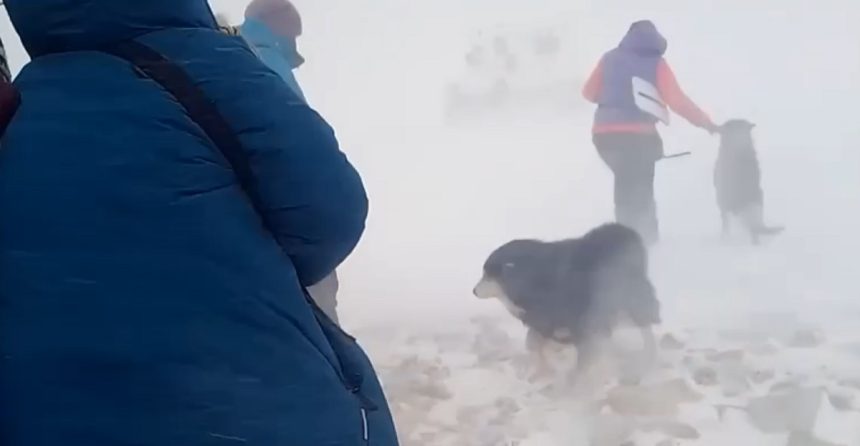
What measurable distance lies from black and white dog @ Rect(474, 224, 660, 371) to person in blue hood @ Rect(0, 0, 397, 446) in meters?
1.48

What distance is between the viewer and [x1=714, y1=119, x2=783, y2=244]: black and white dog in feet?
10.1

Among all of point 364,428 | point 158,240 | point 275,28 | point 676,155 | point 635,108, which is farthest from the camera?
point 676,155

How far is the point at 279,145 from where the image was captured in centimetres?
72

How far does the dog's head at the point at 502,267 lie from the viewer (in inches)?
88.6

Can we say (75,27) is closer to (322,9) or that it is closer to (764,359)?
(764,359)

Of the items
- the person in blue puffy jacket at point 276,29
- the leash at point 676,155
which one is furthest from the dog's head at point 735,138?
the person in blue puffy jacket at point 276,29

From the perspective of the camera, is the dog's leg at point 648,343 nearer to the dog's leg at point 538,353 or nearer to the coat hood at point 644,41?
the dog's leg at point 538,353

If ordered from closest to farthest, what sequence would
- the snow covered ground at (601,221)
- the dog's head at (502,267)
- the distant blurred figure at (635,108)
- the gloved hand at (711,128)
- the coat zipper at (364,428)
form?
1. the coat zipper at (364,428)
2. the snow covered ground at (601,221)
3. the dog's head at (502,267)
4. the distant blurred figure at (635,108)
5. the gloved hand at (711,128)

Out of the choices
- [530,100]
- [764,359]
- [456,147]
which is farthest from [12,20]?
[530,100]

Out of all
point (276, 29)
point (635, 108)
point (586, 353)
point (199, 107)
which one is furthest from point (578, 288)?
point (199, 107)

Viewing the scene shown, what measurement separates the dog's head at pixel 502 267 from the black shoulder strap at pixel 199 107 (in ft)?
5.13

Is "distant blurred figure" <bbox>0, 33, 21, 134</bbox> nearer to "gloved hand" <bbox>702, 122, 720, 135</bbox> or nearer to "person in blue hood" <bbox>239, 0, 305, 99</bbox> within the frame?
"person in blue hood" <bbox>239, 0, 305, 99</bbox>

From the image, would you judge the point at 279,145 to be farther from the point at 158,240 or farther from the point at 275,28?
the point at 275,28

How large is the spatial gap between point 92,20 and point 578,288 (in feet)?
5.29
